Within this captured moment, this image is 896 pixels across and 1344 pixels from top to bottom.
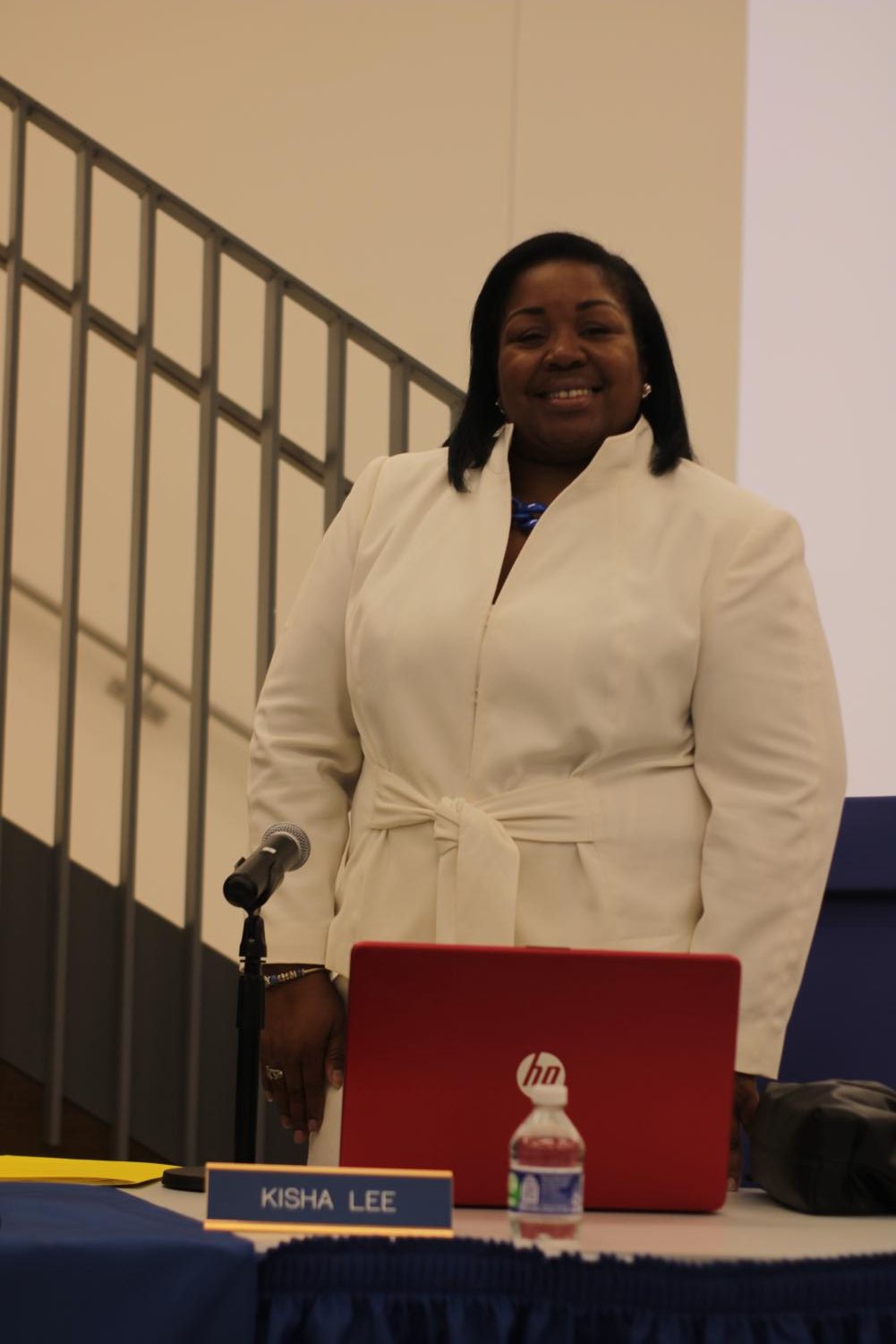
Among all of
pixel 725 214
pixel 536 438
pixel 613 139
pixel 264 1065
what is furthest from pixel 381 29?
pixel 264 1065

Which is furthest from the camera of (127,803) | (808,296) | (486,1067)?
(808,296)

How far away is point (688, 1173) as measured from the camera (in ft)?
4.36

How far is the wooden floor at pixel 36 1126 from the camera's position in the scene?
337cm

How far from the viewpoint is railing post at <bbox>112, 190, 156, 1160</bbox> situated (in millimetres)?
3322

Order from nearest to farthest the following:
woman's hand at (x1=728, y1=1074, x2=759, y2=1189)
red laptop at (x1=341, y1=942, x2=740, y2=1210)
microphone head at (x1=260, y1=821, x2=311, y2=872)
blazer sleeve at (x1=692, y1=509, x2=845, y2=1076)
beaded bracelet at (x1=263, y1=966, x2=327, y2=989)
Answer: red laptop at (x1=341, y1=942, x2=740, y2=1210) < microphone head at (x1=260, y1=821, x2=311, y2=872) < woman's hand at (x1=728, y1=1074, x2=759, y2=1189) < blazer sleeve at (x1=692, y1=509, x2=845, y2=1076) < beaded bracelet at (x1=263, y1=966, x2=327, y2=989)

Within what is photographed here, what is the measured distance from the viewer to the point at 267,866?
140cm

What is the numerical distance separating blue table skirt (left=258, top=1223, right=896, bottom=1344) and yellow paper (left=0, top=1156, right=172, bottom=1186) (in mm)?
416

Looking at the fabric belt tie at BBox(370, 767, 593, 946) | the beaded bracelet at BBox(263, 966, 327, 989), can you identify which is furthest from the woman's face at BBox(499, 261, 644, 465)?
the beaded bracelet at BBox(263, 966, 327, 989)

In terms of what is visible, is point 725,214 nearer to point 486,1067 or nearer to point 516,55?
point 516,55

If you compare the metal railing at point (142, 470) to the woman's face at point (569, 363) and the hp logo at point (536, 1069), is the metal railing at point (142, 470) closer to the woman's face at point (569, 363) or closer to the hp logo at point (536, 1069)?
the woman's face at point (569, 363)

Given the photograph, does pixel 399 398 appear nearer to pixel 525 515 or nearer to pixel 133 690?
pixel 133 690

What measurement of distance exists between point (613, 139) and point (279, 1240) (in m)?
4.05

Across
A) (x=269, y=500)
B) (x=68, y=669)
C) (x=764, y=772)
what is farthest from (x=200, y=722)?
(x=764, y=772)

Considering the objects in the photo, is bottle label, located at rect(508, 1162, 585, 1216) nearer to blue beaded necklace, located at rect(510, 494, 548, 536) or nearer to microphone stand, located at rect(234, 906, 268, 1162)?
microphone stand, located at rect(234, 906, 268, 1162)
